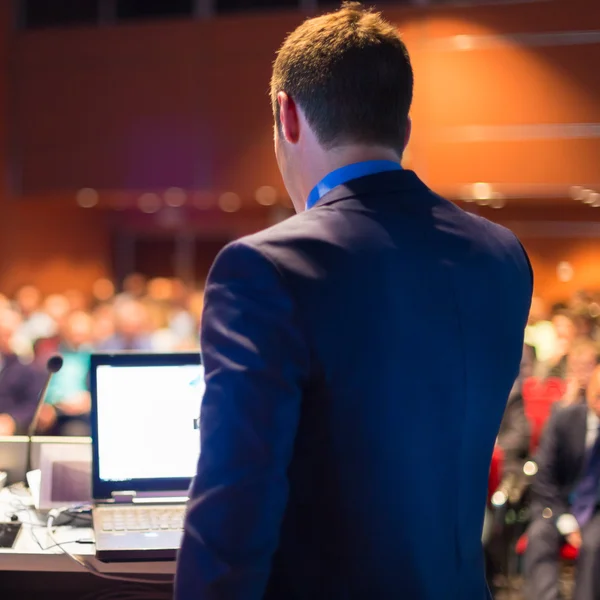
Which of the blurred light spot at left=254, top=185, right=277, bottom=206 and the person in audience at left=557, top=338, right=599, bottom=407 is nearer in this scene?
the person in audience at left=557, top=338, right=599, bottom=407

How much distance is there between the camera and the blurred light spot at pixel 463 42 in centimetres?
698

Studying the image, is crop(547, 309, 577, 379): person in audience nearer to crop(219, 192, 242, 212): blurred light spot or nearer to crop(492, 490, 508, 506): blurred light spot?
crop(492, 490, 508, 506): blurred light spot

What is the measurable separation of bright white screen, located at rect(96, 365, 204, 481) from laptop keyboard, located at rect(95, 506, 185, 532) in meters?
0.08

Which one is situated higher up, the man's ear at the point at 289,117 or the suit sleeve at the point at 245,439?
the man's ear at the point at 289,117

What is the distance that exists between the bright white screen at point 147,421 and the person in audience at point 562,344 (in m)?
3.66

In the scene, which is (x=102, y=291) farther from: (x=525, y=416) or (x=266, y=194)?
(x=525, y=416)

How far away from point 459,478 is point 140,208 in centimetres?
954

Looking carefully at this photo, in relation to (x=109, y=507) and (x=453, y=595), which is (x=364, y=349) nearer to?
(x=453, y=595)

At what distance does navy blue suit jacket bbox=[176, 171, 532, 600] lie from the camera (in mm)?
785

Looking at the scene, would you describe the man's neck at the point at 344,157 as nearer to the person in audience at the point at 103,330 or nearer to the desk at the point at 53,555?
the desk at the point at 53,555

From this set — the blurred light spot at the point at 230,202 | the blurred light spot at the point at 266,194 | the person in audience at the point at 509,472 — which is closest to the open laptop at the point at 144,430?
the person in audience at the point at 509,472

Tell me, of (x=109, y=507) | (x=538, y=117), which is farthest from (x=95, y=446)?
(x=538, y=117)

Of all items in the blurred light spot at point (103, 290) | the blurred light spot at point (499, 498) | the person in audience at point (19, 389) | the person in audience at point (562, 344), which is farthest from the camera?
the blurred light spot at point (103, 290)

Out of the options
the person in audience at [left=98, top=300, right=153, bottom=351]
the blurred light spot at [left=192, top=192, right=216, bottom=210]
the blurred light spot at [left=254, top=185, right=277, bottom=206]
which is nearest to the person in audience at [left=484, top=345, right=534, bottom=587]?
the person in audience at [left=98, top=300, right=153, bottom=351]
